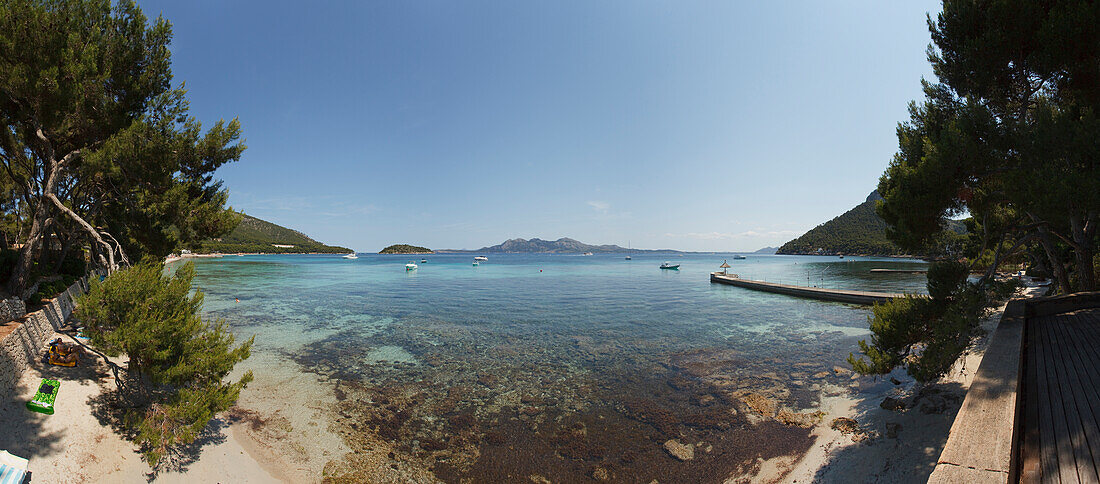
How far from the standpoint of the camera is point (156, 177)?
1045cm

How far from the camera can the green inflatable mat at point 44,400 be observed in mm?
6789

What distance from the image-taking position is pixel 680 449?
7.86 m

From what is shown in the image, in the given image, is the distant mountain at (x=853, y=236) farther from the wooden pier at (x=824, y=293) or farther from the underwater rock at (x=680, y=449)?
the underwater rock at (x=680, y=449)

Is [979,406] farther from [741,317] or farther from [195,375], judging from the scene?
[741,317]

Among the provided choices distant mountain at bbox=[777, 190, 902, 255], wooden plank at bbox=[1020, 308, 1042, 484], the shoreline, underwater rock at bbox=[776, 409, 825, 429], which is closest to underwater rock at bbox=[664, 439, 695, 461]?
the shoreline

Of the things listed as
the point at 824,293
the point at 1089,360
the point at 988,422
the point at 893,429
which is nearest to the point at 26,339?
the point at 988,422

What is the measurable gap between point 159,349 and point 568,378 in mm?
9752

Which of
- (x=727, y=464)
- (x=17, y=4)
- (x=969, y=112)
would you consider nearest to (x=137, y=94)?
(x=17, y=4)

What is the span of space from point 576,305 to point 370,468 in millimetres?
22508

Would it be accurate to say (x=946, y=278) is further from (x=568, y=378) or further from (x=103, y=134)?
(x=103, y=134)

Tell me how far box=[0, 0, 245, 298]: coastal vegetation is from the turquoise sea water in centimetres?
657

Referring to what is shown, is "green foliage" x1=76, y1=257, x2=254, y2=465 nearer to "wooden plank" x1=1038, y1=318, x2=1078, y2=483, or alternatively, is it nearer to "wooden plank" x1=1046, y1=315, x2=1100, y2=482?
"wooden plank" x1=1038, y1=318, x2=1078, y2=483

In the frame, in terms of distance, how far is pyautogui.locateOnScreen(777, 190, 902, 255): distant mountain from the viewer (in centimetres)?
12319

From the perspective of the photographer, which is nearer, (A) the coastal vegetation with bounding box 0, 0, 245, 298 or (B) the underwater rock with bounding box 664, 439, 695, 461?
(B) the underwater rock with bounding box 664, 439, 695, 461
